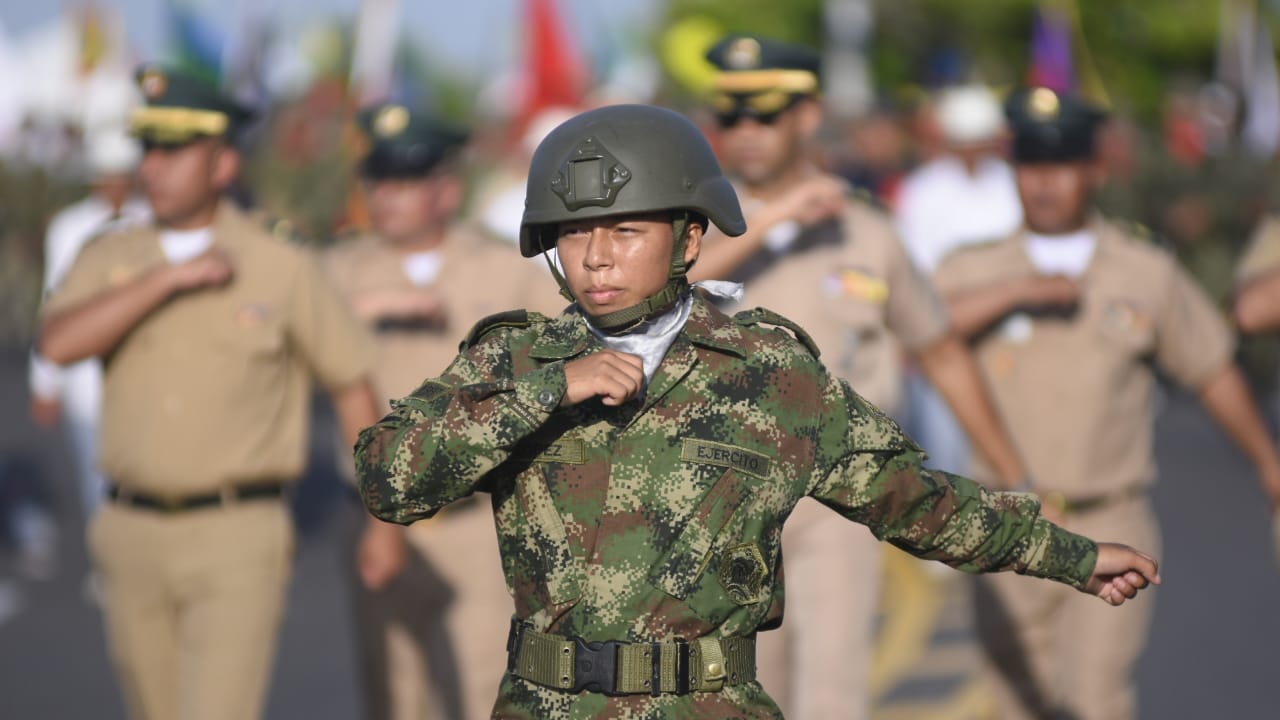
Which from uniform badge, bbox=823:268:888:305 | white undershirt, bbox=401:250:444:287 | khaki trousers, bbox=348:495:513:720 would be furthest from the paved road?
uniform badge, bbox=823:268:888:305

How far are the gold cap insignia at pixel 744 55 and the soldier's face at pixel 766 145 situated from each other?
18 cm

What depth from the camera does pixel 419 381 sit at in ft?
24.8

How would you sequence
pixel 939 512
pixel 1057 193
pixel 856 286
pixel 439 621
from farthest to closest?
1. pixel 439 621
2. pixel 1057 193
3. pixel 856 286
4. pixel 939 512

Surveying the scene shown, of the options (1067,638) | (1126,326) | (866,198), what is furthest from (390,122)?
(1067,638)

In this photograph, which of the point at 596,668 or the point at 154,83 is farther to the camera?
the point at 154,83

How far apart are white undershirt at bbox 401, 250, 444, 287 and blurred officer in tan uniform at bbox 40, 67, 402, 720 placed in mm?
838

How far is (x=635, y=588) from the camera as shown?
390 cm

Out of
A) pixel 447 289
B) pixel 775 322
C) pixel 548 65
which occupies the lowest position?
pixel 548 65

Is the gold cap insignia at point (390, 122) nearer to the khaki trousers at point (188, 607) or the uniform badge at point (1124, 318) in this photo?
the khaki trousers at point (188, 607)

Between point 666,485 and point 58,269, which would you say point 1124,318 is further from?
point 58,269

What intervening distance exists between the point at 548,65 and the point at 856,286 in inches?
378

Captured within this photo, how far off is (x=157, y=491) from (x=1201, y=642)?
5793 mm

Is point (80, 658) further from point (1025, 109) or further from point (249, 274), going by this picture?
point (1025, 109)

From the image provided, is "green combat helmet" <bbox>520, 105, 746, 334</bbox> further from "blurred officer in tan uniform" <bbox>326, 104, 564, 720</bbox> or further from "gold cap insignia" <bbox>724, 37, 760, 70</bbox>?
"blurred officer in tan uniform" <bbox>326, 104, 564, 720</bbox>
